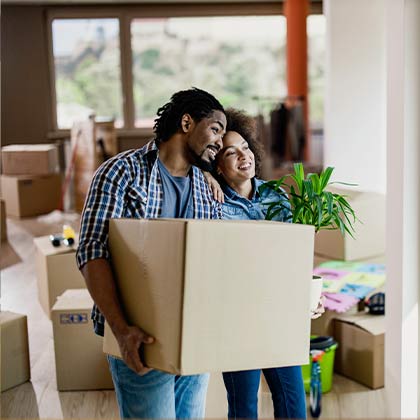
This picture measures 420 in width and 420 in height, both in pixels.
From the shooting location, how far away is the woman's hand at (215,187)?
6.02 ft

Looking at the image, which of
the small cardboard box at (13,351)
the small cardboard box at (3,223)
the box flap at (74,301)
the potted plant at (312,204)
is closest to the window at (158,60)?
the small cardboard box at (3,223)

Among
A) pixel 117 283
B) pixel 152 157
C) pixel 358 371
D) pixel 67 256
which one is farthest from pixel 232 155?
pixel 67 256

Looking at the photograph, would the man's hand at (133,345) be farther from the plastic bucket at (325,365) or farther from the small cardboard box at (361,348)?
the small cardboard box at (361,348)

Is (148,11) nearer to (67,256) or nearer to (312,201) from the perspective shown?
(67,256)

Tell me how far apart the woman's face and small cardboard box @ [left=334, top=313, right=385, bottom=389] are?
168 centimetres

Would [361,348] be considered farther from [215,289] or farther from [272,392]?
[215,289]

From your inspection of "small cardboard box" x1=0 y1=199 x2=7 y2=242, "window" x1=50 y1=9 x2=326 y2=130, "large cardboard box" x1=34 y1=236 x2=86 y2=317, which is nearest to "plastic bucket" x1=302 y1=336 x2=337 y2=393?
"large cardboard box" x1=34 y1=236 x2=86 y2=317

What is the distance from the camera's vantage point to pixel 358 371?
3473 mm

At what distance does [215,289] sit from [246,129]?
0.52 m

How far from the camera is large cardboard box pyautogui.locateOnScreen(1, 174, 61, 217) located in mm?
7988

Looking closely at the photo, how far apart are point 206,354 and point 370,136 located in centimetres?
485

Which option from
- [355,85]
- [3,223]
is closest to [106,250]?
[355,85]

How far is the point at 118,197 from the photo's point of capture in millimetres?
1686

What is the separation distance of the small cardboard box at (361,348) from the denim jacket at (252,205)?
1.57 meters
